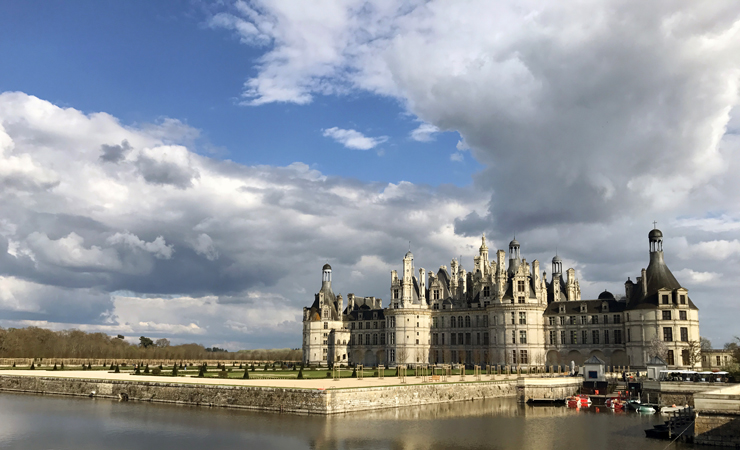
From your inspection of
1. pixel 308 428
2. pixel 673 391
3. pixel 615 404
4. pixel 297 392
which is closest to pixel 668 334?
pixel 673 391

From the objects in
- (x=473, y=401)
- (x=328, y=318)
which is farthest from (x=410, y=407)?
(x=328, y=318)

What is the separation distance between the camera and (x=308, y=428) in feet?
126

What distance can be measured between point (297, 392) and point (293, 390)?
1.39 ft

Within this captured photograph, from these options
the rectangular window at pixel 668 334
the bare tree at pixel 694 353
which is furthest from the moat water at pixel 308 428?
the rectangular window at pixel 668 334

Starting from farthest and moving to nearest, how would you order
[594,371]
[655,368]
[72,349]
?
[72,349] → [594,371] → [655,368]

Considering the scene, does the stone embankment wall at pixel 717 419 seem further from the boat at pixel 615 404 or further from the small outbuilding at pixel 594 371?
the small outbuilding at pixel 594 371

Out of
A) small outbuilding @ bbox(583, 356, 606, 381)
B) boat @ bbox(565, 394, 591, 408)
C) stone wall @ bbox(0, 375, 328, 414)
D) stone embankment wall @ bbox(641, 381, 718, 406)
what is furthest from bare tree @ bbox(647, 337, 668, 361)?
stone wall @ bbox(0, 375, 328, 414)

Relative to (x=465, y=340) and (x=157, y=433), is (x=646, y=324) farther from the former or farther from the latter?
(x=157, y=433)

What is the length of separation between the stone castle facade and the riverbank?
20.4m

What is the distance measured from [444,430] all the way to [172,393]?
24877mm

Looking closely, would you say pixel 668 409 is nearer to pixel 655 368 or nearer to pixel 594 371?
pixel 655 368

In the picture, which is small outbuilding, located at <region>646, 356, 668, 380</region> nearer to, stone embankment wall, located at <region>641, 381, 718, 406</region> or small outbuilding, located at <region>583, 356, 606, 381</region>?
small outbuilding, located at <region>583, 356, 606, 381</region>

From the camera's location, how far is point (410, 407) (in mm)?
49812

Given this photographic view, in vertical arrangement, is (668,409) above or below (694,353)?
below
